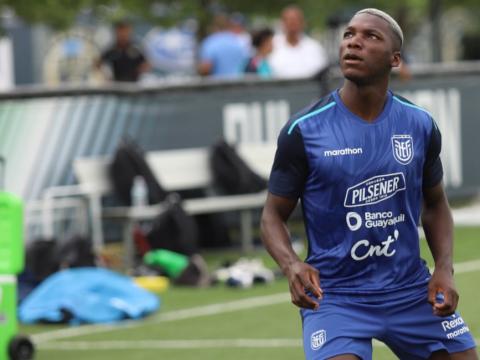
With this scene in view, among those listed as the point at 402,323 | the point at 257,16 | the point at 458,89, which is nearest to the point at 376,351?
the point at 402,323

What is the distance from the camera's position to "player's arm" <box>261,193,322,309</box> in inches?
235

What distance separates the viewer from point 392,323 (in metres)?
6.11

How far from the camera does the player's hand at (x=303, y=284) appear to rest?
19.6ft

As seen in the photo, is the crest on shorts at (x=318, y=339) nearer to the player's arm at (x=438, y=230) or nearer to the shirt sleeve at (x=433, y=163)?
the player's arm at (x=438, y=230)

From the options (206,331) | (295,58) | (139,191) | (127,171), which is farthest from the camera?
(295,58)

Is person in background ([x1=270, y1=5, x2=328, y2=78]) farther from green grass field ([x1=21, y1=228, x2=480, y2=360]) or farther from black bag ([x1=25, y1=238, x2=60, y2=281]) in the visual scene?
black bag ([x1=25, y1=238, x2=60, y2=281])

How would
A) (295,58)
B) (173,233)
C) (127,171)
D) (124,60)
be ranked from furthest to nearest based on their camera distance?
1. (124,60)
2. (295,58)
3. (127,171)
4. (173,233)

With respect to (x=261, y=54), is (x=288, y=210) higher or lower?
higher

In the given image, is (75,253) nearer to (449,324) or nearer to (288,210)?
(288,210)

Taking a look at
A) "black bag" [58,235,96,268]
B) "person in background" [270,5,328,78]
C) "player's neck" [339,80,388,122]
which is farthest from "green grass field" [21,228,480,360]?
"person in background" [270,5,328,78]

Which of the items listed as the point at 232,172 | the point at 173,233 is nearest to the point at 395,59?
the point at 173,233

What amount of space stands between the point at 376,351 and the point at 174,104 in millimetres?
7245

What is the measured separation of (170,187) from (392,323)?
10.3 metres

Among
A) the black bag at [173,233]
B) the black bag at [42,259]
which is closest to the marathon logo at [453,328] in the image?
the black bag at [42,259]
